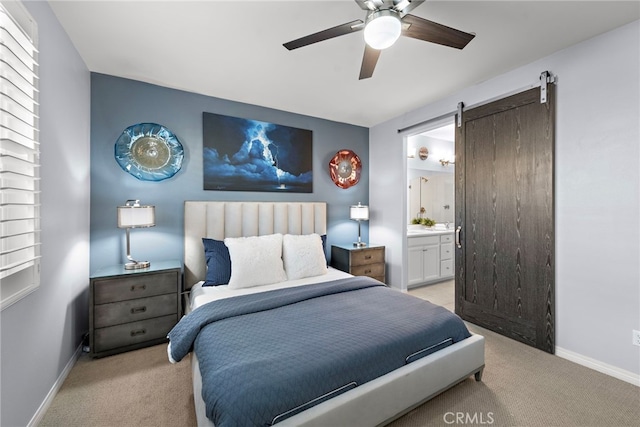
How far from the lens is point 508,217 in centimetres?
260

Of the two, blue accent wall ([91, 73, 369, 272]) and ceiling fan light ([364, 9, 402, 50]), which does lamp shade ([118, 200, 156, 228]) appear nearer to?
blue accent wall ([91, 73, 369, 272])

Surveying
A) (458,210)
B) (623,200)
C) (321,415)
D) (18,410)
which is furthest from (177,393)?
(623,200)

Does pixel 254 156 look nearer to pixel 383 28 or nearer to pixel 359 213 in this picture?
pixel 359 213

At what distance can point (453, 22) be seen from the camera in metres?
1.92

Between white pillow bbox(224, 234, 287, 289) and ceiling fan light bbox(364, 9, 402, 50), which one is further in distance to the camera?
white pillow bbox(224, 234, 287, 289)

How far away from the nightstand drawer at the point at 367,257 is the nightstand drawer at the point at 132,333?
210 cm

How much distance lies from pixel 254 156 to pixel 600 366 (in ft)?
12.3

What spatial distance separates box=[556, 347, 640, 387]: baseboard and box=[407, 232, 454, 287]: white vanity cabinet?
1.89 meters

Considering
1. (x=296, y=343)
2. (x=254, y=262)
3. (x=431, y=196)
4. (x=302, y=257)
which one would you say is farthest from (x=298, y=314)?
(x=431, y=196)

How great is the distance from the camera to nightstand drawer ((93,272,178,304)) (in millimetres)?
2234

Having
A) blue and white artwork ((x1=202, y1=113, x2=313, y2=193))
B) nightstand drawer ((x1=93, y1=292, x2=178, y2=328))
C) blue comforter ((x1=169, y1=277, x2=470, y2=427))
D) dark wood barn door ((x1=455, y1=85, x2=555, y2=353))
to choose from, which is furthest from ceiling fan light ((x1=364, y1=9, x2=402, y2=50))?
nightstand drawer ((x1=93, y1=292, x2=178, y2=328))

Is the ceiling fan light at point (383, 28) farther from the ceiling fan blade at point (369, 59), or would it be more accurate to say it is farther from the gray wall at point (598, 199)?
the gray wall at point (598, 199)

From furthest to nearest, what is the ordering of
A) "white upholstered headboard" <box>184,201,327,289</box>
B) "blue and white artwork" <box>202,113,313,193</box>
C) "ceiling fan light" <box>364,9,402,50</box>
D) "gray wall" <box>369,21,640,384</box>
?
"blue and white artwork" <box>202,113,313,193</box>, "white upholstered headboard" <box>184,201,327,289</box>, "gray wall" <box>369,21,640,384</box>, "ceiling fan light" <box>364,9,402,50</box>

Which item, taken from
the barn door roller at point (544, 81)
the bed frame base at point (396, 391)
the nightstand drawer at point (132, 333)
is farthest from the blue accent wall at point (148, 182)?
the barn door roller at point (544, 81)
